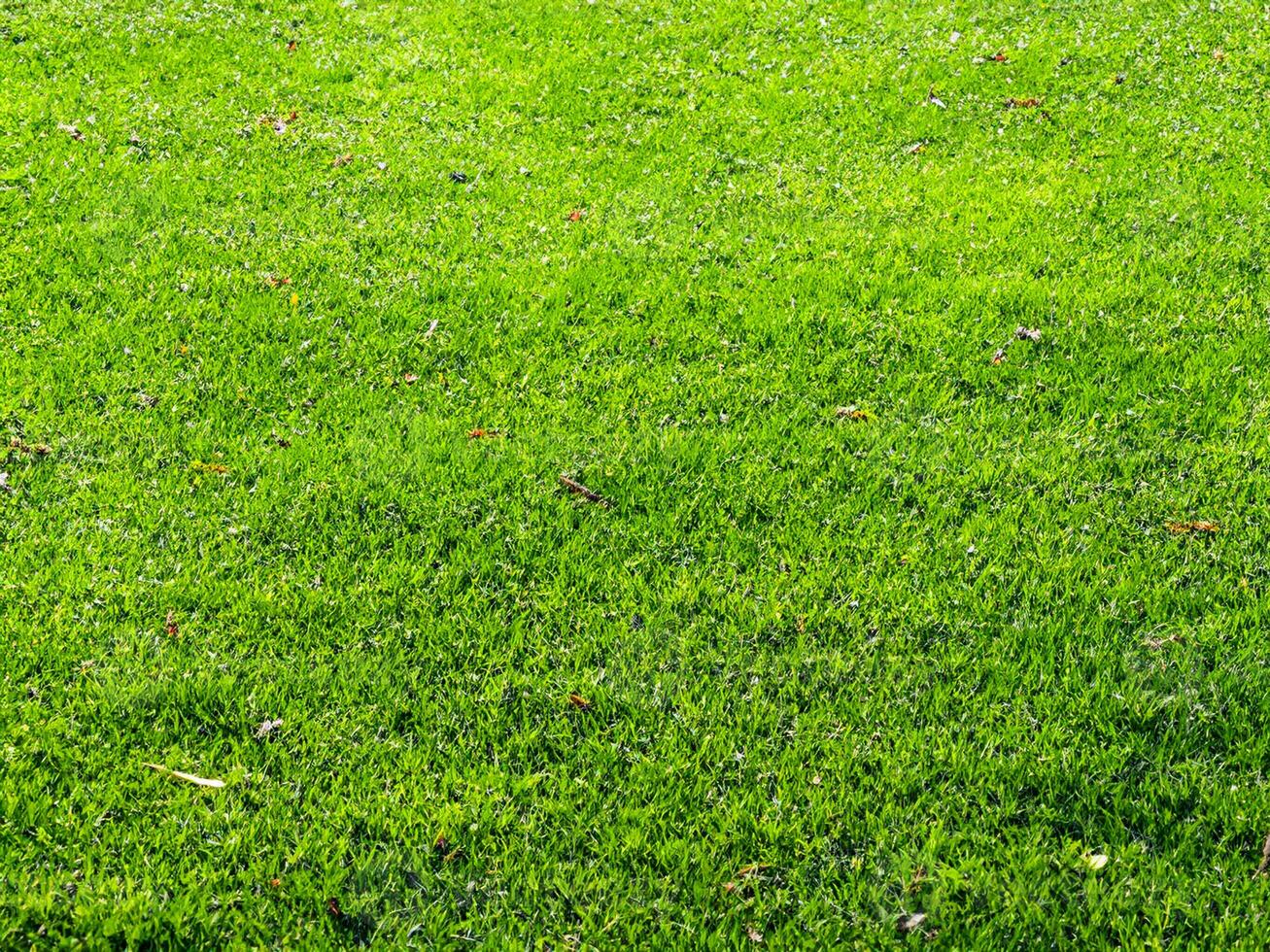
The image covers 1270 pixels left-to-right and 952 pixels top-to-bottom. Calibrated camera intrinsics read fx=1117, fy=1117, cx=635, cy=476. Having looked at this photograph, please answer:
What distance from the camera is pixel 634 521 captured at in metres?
5.64

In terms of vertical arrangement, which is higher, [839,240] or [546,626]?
[839,240]

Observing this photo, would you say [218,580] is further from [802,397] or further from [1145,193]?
[1145,193]

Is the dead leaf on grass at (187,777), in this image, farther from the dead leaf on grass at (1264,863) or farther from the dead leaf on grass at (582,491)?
the dead leaf on grass at (1264,863)

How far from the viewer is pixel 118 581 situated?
16.9 ft

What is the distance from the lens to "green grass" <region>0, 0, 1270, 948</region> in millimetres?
3963

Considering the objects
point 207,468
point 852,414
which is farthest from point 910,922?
point 207,468

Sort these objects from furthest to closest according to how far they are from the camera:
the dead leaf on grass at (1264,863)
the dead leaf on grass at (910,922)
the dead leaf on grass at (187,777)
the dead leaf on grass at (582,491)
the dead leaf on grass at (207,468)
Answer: the dead leaf on grass at (207,468), the dead leaf on grass at (582,491), the dead leaf on grass at (187,777), the dead leaf on grass at (1264,863), the dead leaf on grass at (910,922)

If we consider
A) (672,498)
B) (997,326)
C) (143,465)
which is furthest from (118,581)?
(997,326)

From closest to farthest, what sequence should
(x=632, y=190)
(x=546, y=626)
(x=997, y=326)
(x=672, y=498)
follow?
(x=546, y=626) → (x=672, y=498) → (x=997, y=326) → (x=632, y=190)

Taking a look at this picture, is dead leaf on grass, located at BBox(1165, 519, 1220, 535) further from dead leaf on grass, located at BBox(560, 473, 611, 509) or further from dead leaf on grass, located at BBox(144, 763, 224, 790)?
dead leaf on grass, located at BBox(144, 763, 224, 790)

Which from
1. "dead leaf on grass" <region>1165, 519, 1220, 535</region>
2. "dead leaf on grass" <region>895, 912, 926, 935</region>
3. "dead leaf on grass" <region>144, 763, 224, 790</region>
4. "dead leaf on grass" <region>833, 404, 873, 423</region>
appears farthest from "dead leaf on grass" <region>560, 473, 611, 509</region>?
"dead leaf on grass" <region>1165, 519, 1220, 535</region>

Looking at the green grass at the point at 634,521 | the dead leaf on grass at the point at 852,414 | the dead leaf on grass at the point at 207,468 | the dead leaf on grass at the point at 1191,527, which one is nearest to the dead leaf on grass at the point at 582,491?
the green grass at the point at 634,521

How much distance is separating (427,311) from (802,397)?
257 centimetres

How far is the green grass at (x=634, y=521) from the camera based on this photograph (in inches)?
156
